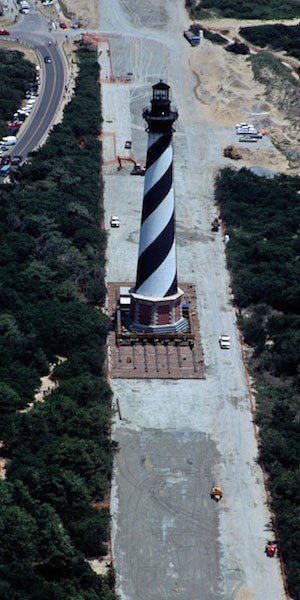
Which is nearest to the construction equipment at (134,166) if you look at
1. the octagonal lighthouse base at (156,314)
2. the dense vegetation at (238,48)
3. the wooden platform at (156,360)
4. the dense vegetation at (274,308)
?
the dense vegetation at (274,308)

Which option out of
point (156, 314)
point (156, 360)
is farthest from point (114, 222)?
point (156, 360)

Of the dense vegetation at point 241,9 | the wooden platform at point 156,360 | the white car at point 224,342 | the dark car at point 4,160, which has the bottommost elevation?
the dense vegetation at point 241,9

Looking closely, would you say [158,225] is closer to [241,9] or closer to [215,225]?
[215,225]

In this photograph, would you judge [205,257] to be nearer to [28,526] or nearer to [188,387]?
[188,387]

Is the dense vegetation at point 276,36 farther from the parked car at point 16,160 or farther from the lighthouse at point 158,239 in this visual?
the lighthouse at point 158,239

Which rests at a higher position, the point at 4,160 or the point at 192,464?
the point at 192,464

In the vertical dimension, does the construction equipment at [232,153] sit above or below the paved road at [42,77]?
above

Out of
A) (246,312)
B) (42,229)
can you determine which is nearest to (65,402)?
(246,312)

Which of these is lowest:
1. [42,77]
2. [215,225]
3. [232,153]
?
[42,77]
